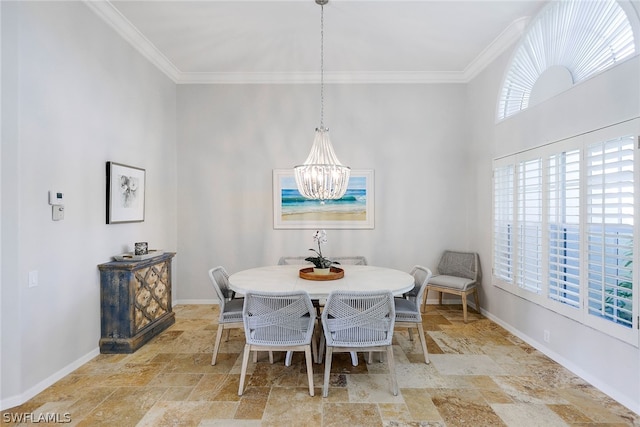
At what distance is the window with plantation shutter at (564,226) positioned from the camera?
9.05 ft

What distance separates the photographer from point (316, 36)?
370 cm

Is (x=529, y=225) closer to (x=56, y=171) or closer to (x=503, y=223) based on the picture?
(x=503, y=223)

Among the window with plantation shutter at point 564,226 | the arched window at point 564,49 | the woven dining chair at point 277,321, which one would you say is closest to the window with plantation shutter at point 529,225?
the window with plantation shutter at point 564,226

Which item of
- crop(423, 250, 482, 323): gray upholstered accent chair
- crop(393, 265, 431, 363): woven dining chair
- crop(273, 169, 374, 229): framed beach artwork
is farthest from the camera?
crop(273, 169, 374, 229): framed beach artwork

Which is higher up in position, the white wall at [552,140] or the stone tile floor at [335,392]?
the white wall at [552,140]

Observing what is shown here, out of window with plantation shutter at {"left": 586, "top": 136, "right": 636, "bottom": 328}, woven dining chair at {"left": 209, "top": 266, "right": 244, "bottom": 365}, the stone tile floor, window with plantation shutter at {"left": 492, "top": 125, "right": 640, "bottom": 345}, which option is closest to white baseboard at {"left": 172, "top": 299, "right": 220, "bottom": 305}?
the stone tile floor

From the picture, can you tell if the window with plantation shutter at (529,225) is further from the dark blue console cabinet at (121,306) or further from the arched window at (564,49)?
the dark blue console cabinet at (121,306)

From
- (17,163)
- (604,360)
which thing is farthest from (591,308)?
(17,163)

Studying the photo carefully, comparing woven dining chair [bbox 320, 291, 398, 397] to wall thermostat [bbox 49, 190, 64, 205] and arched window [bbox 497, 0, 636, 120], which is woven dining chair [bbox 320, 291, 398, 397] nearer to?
wall thermostat [bbox 49, 190, 64, 205]

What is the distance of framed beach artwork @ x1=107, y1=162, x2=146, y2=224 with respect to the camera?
3287mm

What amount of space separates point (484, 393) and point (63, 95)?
4168mm

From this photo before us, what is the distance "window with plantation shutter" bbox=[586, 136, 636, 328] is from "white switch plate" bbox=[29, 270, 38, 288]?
14.1 ft

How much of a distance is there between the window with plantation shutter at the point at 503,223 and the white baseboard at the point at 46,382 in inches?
173

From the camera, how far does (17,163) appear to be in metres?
→ 2.32
